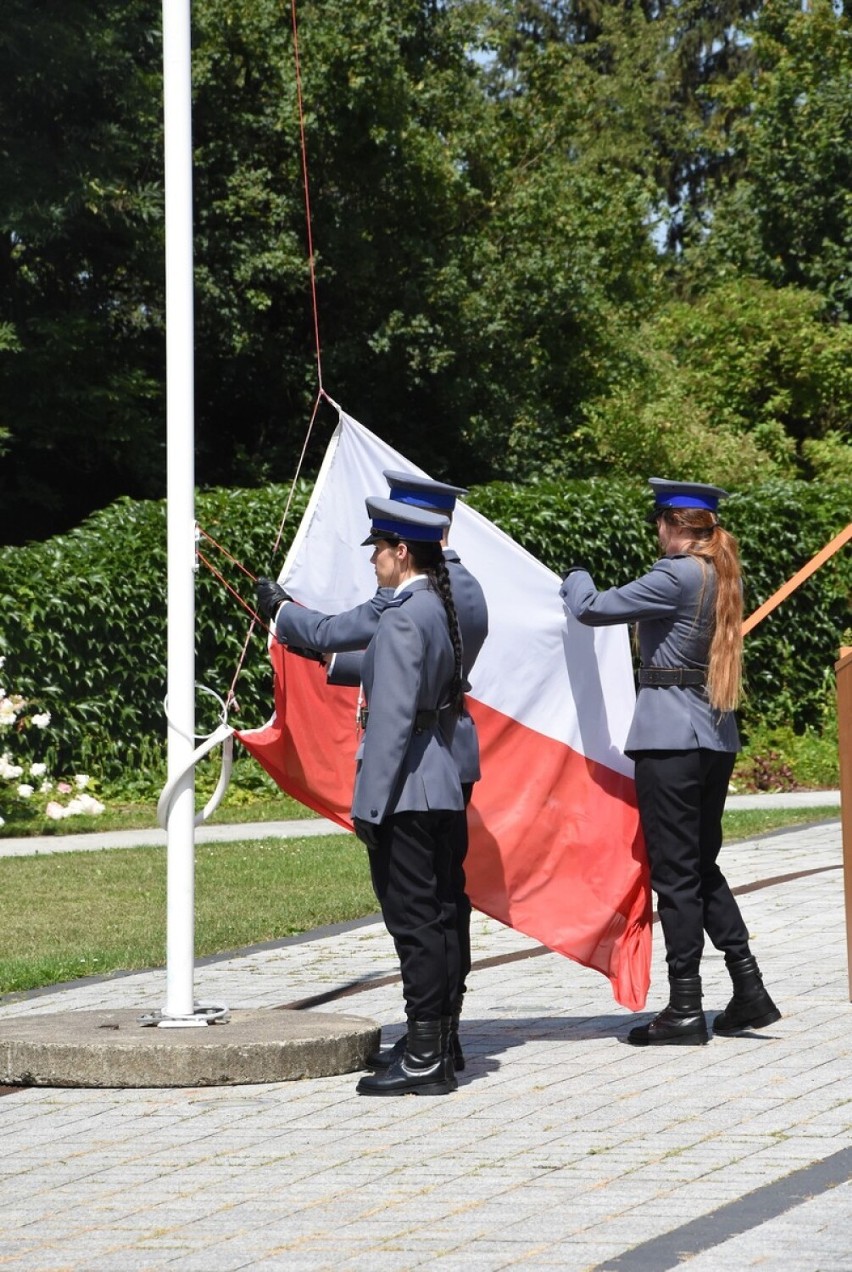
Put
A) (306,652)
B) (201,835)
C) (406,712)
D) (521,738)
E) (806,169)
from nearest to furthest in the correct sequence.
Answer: (406,712) < (306,652) < (521,738) < (201,835) < (806,169)

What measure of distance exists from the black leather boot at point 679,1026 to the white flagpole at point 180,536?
159cm

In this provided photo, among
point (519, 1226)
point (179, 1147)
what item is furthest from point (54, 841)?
point (519, 1226)

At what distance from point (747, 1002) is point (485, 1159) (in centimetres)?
191

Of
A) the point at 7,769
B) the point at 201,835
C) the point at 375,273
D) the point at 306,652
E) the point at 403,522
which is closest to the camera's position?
the point at 403,522

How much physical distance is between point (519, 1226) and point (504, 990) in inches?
137

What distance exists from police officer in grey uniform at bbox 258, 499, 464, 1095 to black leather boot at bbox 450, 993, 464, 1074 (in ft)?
0.42

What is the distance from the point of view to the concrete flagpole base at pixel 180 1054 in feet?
20.1

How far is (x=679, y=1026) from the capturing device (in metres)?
6.70

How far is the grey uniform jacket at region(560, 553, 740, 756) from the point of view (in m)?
6.62

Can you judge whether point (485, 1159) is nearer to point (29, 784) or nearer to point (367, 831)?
point (367, 831)

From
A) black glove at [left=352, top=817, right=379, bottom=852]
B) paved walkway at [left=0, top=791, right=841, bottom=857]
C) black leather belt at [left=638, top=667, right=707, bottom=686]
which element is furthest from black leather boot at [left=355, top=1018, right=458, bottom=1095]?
paved walkway at [left=0, top=791, right=841, bottom=857]

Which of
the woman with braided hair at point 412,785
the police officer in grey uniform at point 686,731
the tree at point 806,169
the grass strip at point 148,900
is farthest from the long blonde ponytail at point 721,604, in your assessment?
the tree at point 806,169

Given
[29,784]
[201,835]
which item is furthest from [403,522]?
[29,784]

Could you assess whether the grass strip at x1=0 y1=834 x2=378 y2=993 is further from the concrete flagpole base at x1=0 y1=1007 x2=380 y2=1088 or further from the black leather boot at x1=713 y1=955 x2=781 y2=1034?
the black leather boot at x1=713 y1=955 x2=781 y2=1034
